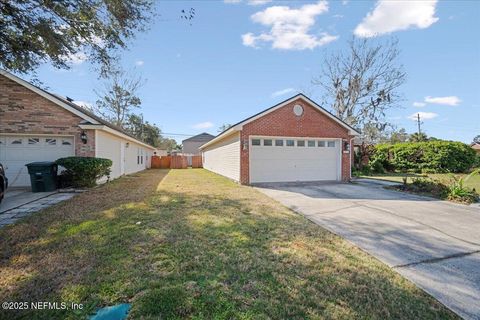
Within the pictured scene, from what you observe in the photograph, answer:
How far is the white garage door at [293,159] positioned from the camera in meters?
11.4

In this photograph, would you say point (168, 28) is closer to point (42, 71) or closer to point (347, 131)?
point (42, 71)

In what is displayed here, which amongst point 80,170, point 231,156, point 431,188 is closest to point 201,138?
point 231,156

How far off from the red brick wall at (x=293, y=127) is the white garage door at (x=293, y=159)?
1.11 feet

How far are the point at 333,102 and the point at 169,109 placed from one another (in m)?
26.2

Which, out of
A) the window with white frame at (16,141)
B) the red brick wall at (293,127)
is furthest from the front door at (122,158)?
the red brick wall at (293,127)

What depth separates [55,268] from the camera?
119 inches

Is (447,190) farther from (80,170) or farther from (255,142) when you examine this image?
(80,170)

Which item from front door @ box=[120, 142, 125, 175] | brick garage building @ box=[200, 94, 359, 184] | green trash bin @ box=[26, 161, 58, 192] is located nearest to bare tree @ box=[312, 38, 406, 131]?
Answer: brick garage building @ box=[200, 94, 359, 184]

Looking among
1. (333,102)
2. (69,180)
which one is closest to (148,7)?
(69,180)

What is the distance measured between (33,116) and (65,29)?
4252 mm

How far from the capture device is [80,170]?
8.91 meters

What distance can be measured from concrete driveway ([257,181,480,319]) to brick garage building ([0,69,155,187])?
27.8 ft

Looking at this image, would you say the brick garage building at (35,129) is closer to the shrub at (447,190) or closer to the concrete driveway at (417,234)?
the concrete driveway at (417,234)

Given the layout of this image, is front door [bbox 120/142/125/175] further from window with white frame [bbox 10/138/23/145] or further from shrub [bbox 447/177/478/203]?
shrub [bbox 447/177/478/203]
